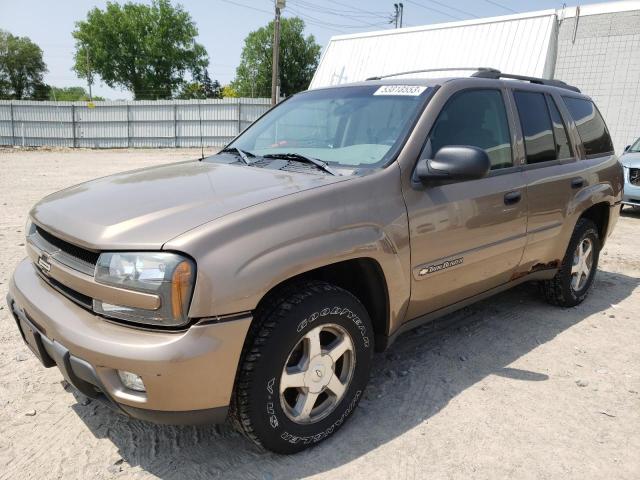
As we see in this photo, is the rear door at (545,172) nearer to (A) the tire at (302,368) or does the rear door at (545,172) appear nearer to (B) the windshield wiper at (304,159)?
(B) the windshield wiper at (304,159)

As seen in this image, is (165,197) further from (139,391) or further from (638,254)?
(638,254)

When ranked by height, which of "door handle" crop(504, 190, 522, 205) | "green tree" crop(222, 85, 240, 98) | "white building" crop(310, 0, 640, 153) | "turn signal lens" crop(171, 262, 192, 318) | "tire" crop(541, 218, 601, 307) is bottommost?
"tire" crop(541, 218, 601, 307)

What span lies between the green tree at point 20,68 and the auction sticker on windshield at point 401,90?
6392 centimetres

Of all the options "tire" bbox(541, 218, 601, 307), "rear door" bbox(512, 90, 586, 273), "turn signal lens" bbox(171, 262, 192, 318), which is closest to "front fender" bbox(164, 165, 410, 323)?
"turn signal lens" bbox(171, 262, 192, 318)

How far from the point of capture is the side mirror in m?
2.62

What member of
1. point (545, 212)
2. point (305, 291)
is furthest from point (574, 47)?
point (305, 291)

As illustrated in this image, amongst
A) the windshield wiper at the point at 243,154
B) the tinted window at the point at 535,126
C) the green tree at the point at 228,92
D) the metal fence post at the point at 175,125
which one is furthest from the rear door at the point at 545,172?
the green tree at the point at 228,92

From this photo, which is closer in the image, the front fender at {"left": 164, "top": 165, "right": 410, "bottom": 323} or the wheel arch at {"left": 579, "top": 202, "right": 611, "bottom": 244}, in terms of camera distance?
the front fender at {"left": 164, "top": 165, "right": 410, "bottom": 323}

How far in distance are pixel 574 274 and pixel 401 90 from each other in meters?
2.41

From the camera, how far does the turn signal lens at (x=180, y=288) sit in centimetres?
192

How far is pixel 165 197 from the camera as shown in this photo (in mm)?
2402

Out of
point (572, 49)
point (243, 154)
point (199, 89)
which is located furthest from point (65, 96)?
point (243, 154)

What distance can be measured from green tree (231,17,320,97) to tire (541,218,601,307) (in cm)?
6797

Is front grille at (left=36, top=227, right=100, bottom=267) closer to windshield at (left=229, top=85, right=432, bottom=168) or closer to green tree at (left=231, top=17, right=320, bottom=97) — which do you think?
windshield at (left=229, top=85, right=432, bottom=168)
